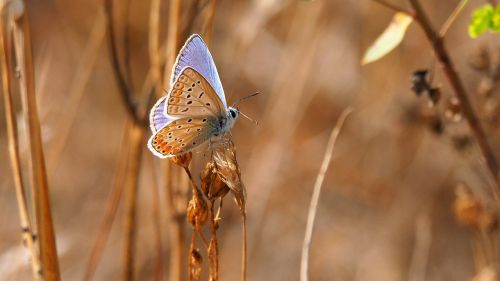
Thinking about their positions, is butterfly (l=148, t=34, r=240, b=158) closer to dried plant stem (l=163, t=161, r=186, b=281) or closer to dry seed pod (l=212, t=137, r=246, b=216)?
dry seed pod (l=212, t=137, r=246, b=216)

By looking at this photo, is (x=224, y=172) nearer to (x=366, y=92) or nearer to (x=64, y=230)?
(x=366, y=92)

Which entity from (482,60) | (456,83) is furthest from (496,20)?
(482,60)

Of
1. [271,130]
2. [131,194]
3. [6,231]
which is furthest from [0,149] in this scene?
[131,194]

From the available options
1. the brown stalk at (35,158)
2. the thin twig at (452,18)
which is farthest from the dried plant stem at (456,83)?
the brown stalk at (35,158)

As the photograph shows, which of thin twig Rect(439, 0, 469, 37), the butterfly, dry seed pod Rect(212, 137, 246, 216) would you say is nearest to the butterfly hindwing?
the butterfly

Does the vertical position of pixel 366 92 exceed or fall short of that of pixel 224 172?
it exceeds it

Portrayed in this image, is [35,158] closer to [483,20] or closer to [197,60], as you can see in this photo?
[197,60]
